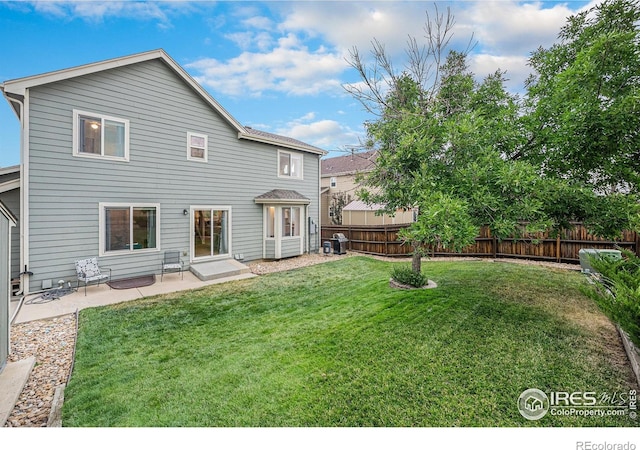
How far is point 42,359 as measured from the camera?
3.79 metres

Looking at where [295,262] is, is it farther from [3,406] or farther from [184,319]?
[3,406]

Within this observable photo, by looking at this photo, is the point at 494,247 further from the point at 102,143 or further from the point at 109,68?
the point at 109,68

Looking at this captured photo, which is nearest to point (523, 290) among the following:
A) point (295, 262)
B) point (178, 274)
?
point (295, 262)

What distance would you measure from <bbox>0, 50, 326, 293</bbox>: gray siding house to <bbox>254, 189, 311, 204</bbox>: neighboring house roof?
5cm

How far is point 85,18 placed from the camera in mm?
4590

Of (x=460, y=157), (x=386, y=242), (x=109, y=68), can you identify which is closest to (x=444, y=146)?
(x=460, y=157)

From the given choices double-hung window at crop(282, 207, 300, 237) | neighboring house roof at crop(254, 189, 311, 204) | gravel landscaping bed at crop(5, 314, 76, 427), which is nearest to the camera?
gravel landscaping bed at crop(5, 314, 76, 427)

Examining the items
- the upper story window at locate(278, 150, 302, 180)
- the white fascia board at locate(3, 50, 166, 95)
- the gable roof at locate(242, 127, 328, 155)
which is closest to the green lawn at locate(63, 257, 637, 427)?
the white fascia board at locate(3, 50, 166, 95)

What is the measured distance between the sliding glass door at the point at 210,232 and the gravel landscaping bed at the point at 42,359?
4.21 m

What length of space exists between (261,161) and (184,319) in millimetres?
7535

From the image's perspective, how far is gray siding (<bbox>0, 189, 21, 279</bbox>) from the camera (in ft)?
21.4

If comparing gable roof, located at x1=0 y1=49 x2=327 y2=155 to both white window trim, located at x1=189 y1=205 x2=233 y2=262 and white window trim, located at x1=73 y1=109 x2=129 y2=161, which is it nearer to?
white window trim, located at x1=73 y1=109 x2=129 y2=161

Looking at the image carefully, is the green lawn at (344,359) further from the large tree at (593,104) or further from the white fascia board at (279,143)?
the white fascia board at (279,143)

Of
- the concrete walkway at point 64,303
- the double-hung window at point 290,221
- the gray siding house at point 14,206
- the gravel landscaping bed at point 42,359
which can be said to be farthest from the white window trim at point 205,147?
the gravel landscaping bed at point 42,359
